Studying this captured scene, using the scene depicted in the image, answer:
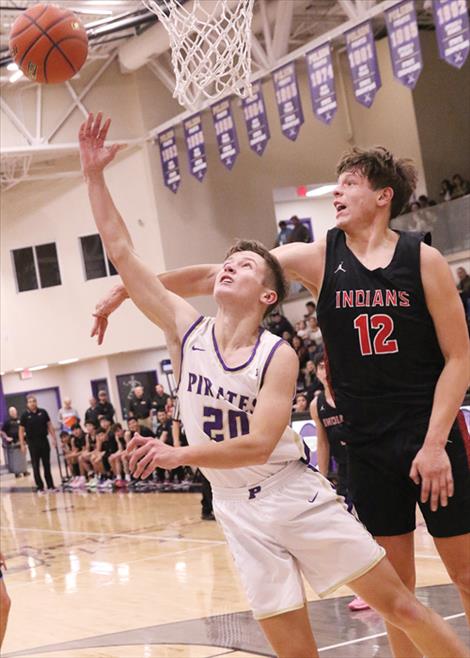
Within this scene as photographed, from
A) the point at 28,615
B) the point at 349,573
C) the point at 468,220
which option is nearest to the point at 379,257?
the point at 349,573

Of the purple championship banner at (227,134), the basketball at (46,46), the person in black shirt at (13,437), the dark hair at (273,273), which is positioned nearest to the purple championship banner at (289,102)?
the purple championship banner at (227,134)

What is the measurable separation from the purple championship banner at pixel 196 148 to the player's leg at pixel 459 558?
638 inches

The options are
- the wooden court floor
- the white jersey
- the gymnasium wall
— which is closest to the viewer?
the white jersey

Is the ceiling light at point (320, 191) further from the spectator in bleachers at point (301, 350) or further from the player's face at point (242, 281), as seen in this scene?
the player's face at point (242, 281)

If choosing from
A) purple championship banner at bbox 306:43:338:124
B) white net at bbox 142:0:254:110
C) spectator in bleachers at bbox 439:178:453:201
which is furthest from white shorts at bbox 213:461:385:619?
Result: spectator in bleachers at bbox 439:178:453:201

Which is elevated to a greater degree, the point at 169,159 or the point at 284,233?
the point at 169,159

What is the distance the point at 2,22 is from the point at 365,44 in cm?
727

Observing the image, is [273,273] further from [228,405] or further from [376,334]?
[228,405]

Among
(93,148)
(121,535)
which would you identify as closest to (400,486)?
(93,148)

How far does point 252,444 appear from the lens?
3102 millimetres

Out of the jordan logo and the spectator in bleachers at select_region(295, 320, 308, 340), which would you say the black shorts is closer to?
the jordan logo

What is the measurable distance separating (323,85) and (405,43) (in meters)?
2.14

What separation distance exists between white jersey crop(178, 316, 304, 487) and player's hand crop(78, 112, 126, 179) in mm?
784

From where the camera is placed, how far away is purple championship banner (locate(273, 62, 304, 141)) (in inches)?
645
